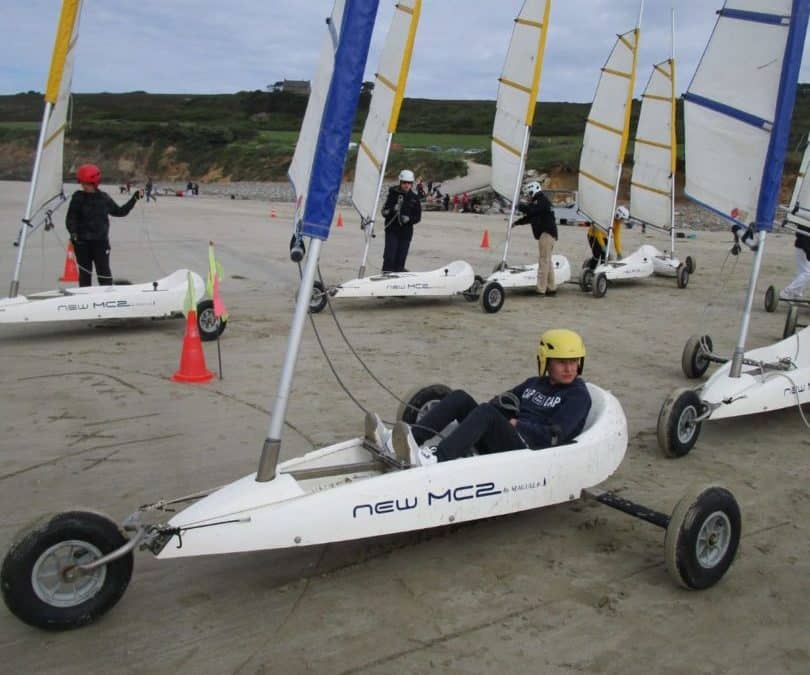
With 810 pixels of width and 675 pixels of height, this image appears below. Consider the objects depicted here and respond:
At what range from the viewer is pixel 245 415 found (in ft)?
21.0

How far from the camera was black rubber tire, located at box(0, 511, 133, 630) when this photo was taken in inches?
124

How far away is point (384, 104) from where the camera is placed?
1146 centimetres

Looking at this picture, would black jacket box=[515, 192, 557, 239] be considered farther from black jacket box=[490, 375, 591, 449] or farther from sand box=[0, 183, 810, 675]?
black jacket box=[490, 375, 591, 449]

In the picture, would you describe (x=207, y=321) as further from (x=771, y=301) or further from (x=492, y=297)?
(x=771, y=301)

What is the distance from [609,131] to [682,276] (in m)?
3.05

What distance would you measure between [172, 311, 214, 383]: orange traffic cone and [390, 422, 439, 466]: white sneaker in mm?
3726

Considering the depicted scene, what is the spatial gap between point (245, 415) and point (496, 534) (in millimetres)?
2695

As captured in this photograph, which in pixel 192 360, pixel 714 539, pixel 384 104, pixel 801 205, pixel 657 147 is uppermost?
pixel 657 147

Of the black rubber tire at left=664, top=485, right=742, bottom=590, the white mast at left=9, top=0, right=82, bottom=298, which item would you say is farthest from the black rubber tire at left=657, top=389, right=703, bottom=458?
the white mast at left=9, top=0, right=82, bottom=298

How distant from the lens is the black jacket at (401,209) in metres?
12.0

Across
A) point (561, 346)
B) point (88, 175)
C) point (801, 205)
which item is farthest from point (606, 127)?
point (561, 346)

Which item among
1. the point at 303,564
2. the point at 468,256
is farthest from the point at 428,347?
the point at 468,256

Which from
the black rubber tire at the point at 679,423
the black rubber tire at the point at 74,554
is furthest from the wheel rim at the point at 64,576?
the black rubber tire at the point at 679,423

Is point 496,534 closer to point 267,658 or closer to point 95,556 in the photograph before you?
point 267,658
